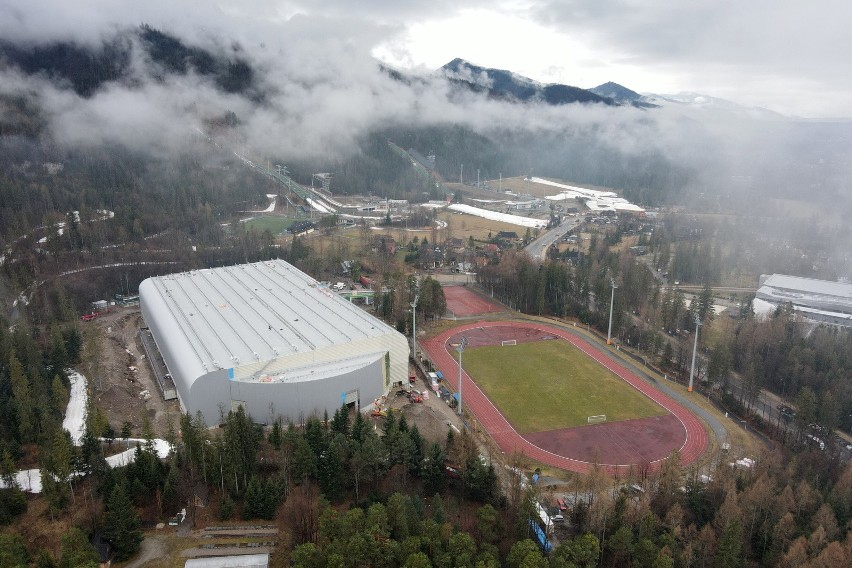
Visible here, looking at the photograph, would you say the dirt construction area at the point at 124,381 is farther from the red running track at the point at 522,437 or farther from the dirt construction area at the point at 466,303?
the dirt construction area at the point at 466,303

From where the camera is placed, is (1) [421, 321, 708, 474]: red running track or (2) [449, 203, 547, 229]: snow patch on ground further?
(2) [449, 203, 547, 229]: snow patch on ground

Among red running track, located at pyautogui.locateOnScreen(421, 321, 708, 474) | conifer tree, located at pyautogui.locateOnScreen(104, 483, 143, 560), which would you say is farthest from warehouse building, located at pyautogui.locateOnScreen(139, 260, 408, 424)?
conifer tree, located at pyautogui.locateOnScreen(104, 483, 143, 560)

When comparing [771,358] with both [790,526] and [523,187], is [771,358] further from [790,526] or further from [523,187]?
[523,187]

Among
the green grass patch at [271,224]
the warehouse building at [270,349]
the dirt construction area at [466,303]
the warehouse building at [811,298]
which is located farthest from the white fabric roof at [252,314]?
the warehouse building at [811,298]

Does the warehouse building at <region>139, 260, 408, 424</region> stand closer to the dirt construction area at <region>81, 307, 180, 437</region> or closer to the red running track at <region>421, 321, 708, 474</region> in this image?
the dirt construction area at <region>81, 307, 180, 437</region>

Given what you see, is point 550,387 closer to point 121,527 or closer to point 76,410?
point 121,527

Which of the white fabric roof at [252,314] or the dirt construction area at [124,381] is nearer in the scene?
the dirt construction area at [124,381]
